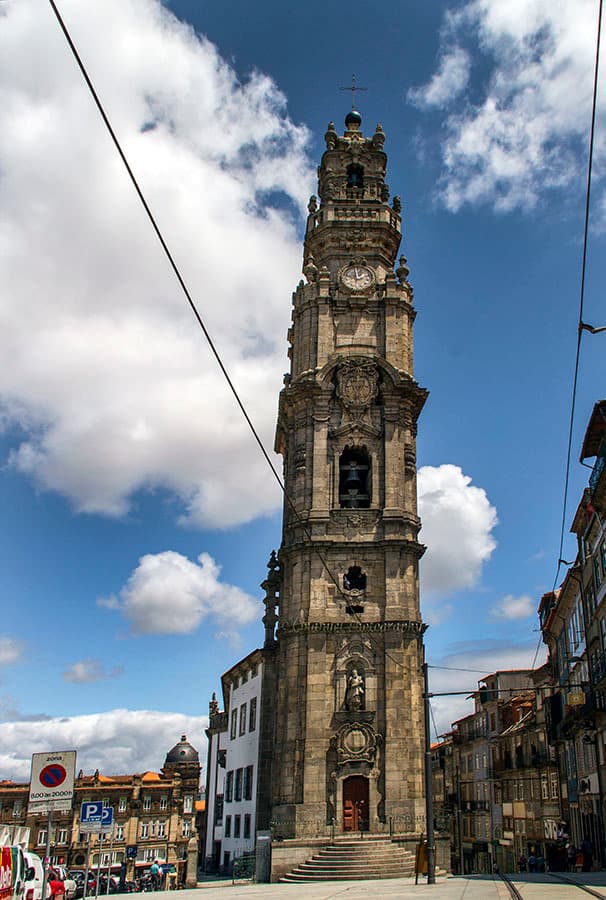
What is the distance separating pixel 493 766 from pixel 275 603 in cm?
2437

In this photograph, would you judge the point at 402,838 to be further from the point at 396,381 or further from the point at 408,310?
the point at 408,310

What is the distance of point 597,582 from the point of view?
31.1 metres

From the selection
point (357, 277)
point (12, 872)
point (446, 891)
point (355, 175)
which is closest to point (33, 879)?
point (12, 872)

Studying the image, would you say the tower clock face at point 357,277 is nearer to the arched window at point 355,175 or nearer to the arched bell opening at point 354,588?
the arched window at point 355,175

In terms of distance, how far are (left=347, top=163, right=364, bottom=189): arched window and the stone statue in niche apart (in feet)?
88.2

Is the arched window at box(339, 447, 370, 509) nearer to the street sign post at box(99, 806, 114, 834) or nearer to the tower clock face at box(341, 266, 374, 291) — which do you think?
the tower clock face at box(341, 266, 374, 291)

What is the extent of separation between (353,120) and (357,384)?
62.4 ft

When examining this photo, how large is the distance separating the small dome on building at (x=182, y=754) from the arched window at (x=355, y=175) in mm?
63529

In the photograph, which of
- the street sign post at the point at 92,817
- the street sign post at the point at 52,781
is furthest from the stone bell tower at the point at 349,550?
the street sign post at the point at 52,781

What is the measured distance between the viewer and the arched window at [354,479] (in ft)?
126

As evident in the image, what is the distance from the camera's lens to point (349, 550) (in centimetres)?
3688

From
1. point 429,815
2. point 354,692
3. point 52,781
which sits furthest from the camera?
point 354,692

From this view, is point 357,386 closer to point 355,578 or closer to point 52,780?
point 355,578

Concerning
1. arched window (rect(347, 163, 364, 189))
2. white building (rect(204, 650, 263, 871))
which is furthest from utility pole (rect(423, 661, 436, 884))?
arched window (rect(347, 163, 364, 189))
